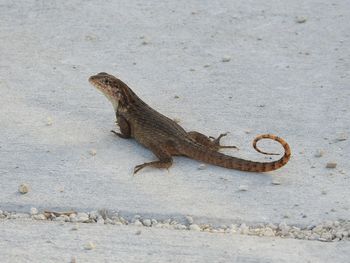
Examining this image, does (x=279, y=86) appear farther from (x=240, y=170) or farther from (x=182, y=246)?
(x=182, y=246)

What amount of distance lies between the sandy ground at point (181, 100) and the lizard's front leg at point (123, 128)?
0.07 m

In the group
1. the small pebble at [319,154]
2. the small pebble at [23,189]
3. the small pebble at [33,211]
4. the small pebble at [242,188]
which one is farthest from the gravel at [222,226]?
the small pebble at [319,154]

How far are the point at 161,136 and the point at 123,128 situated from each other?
0.44m

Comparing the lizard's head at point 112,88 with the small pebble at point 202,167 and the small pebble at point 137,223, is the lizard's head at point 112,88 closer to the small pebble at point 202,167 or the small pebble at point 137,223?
the small pebble at point 202,167

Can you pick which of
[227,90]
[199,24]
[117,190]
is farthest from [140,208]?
[199,24]

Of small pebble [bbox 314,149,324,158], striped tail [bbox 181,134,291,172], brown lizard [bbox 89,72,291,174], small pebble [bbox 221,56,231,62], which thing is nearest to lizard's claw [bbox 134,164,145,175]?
brown lizard [bbox 89,72,291,174]

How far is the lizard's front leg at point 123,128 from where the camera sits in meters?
6.61

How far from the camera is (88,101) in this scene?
7.27 m

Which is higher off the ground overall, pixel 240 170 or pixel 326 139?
pixel 326 139

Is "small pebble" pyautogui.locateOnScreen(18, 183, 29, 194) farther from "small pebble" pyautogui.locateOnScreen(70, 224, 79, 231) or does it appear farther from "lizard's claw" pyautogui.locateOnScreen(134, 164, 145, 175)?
"lizard's claw" pyautogui.locateOnScreen(134, 164, 145, 175)

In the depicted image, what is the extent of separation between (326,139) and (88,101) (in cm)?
206

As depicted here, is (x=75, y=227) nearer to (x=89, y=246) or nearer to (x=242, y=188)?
(x=89, y=246)

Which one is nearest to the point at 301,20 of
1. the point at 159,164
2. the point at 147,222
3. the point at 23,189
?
the point at 159,164

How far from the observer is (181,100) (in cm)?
731
